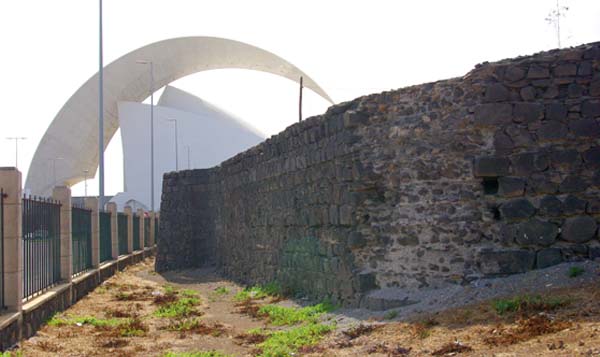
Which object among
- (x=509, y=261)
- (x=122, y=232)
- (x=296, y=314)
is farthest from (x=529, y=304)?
(x=122, y=232)

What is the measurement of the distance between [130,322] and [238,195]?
5889mm

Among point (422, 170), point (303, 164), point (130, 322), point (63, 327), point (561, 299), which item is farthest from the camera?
point (303, 164)

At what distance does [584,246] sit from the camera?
8234mm

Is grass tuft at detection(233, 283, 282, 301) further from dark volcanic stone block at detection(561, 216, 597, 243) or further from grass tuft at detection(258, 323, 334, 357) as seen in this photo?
dark volcanic stone block at detection(561, 216, 597, 243)

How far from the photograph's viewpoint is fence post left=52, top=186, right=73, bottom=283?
11.6m

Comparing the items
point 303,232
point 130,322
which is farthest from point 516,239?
point 130,322

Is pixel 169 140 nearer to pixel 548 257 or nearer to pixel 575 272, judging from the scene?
pixel 548 257

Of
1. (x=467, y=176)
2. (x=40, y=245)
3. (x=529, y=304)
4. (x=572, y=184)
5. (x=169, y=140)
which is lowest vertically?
(x=529, y=304)

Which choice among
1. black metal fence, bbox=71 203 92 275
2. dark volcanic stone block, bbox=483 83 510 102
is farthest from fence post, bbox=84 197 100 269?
dark volcanic stone block, bbox=483 83 510 102

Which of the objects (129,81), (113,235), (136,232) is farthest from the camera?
(129,81)

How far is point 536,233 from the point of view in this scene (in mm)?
8383

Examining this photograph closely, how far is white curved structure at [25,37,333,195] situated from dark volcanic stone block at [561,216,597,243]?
45.1 metres

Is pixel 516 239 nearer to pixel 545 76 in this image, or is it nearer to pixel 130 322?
pixel 545 76

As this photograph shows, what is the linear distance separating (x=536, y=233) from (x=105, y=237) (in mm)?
11172
